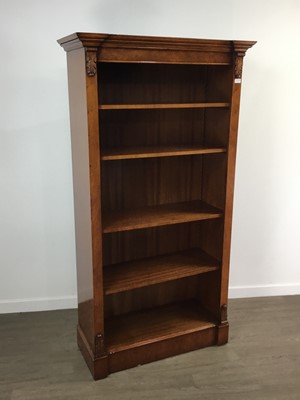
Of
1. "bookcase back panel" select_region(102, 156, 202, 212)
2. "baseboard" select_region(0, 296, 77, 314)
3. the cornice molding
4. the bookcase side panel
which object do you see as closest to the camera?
the cornice molding

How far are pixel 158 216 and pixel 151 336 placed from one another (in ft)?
Answer: 1.94

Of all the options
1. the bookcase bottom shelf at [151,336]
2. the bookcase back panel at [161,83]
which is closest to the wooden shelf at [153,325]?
the bookcase bottom shelf at [151,336]

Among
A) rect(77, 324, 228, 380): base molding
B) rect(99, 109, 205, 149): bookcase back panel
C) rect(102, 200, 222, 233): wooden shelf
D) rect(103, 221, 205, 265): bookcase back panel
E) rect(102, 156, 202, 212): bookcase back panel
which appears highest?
rect(99, 109, 205, 149): bookcase back panel

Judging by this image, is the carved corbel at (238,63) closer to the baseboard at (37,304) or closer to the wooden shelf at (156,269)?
the wooden shelf at (156,269)

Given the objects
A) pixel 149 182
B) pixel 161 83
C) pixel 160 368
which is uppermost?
pixel 161 83

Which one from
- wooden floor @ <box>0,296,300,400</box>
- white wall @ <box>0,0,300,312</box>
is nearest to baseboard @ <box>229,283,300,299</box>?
white wall @ <box>0,0,300,312</box>

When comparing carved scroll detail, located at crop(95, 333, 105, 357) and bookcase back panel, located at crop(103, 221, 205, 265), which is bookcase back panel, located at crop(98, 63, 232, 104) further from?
carved scroll detail, located at crop(95, 333, 105, 357)

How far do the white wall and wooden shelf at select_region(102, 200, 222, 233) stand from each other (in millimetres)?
445

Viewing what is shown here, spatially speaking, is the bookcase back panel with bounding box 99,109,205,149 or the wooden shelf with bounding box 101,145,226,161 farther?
the bookcase back panel with bounding box 99,109,205,149

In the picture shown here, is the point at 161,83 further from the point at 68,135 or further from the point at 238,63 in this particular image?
the point at 68,135

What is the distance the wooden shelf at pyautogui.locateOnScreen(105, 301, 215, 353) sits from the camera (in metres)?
2.02

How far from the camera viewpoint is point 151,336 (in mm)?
2053

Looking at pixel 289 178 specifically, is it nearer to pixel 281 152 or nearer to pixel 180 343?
pixel 281 152

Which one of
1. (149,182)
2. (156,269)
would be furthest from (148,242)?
(149,182)
